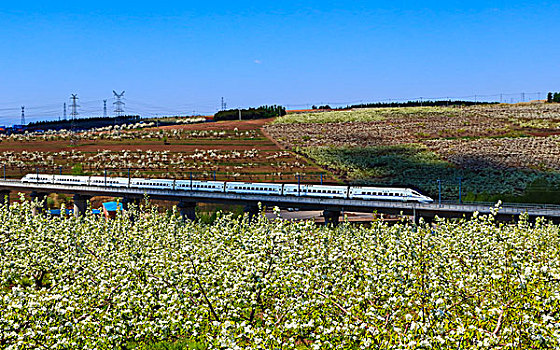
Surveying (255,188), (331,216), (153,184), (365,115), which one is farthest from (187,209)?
(365,115)

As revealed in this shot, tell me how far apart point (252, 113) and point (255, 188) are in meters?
106

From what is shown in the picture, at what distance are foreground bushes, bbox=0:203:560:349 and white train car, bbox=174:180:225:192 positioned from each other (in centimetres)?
4828

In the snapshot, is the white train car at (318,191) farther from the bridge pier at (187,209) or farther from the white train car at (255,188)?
the bridge pier at (187,209)

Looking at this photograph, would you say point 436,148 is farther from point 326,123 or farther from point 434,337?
point 434,337

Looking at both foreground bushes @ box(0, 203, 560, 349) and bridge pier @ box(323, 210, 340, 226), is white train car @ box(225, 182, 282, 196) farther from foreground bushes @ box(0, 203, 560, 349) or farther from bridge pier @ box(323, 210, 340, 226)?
foreground bushes @ box(0, 203, 560, 349)

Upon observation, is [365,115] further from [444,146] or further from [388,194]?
[388,194]

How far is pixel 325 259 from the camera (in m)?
20.1

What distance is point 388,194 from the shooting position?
62656mm

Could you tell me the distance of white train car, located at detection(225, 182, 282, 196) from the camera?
6806cm

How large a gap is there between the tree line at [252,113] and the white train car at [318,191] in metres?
105

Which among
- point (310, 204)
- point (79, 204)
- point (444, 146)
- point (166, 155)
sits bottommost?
point (79, 204)

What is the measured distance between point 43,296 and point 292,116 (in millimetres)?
151562

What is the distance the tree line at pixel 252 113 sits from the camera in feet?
565

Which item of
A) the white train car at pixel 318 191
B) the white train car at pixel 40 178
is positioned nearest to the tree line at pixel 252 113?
the white train car at pixel 40 178
